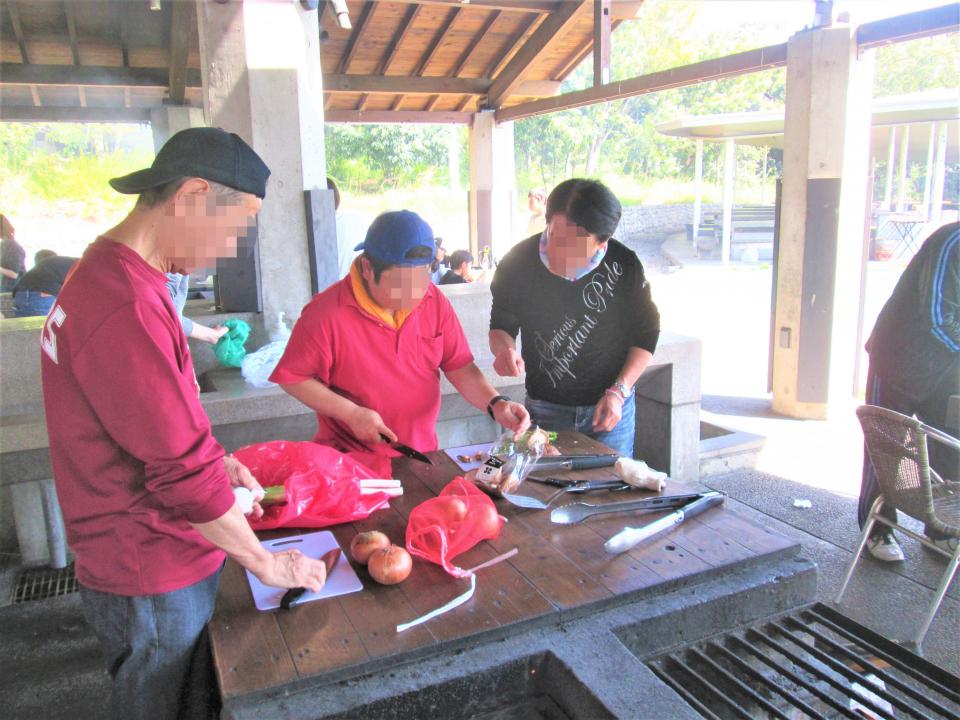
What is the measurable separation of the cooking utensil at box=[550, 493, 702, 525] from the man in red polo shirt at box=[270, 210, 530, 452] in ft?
1.37

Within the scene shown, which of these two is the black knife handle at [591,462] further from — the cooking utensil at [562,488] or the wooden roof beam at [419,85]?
the wooden roof beam at [419,85]

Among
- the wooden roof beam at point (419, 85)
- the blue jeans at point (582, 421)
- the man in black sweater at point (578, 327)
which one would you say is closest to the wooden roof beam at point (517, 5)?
the wooden roof beam at point (419, 85)

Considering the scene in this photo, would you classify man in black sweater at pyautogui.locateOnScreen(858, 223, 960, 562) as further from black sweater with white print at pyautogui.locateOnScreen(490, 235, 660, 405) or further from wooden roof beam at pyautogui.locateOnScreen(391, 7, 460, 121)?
wooden roof beam at pyautogui.locateOnScreen(391, 7, 460, 121)

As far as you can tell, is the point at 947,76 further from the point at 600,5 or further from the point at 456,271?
the point at 456,271

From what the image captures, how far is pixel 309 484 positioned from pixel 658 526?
3.01 ft

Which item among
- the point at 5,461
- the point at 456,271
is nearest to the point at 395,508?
the point at 5,461

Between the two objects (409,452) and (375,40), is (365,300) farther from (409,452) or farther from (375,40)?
(375,40)

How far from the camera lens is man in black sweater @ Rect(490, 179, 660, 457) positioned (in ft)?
8.81

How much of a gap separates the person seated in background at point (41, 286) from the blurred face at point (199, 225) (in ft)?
11.5

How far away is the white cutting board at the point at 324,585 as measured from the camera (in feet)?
4.99

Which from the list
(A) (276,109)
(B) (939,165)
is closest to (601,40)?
(A) (276,109)

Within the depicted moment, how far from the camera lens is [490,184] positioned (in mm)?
11867

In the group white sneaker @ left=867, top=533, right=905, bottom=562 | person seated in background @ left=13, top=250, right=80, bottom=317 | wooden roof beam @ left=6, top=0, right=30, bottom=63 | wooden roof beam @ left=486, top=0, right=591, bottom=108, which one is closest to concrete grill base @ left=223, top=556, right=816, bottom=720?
white sneaker @ left=867, top=533, right=905, bottom=562

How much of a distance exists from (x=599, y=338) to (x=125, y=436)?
183 cm
